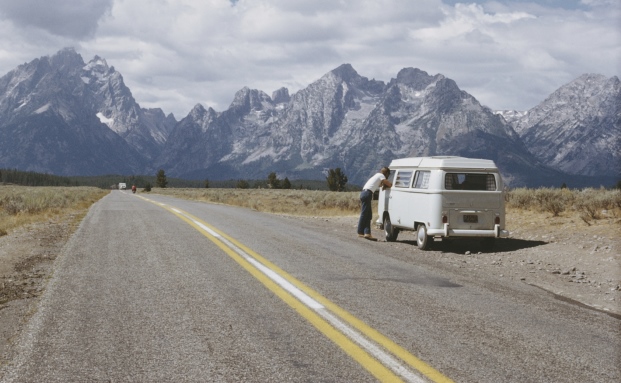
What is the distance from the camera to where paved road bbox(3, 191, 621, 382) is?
4441 millimetres

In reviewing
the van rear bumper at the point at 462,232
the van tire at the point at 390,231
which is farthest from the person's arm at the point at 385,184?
the van rear bumper at the point at 462,232

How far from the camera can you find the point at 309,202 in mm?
47500

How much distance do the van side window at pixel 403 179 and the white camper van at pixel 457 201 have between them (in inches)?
18.3

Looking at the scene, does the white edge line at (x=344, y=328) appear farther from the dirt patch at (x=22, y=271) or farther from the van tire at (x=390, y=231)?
the van tire at (x=390, y=231)

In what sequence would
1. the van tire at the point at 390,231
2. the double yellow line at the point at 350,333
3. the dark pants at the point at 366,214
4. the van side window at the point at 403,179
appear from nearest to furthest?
1. the double yellow line at the point at 350,333
2. the van side window at the point at 403,179
3. the van tire at the point at 390,231
4. the dark pants at the point at 366,214

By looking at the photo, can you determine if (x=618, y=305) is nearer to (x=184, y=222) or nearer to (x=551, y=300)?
(x=551, y=300)

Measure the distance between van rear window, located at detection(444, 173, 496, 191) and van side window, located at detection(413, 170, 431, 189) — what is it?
1.93 ft

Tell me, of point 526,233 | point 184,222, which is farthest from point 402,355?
point 184,222

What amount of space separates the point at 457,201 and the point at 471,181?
74 cm

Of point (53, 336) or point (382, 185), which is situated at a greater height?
point (382, 185)

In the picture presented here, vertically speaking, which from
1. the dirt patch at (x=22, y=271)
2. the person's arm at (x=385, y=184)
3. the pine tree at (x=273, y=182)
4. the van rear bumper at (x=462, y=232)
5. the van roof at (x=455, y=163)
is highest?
the pine tree at (x=273, y=182)

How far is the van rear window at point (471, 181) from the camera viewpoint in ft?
44.9

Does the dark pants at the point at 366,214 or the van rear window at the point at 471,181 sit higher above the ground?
the van rear window at the point at 471,181

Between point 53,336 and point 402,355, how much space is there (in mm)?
3220
